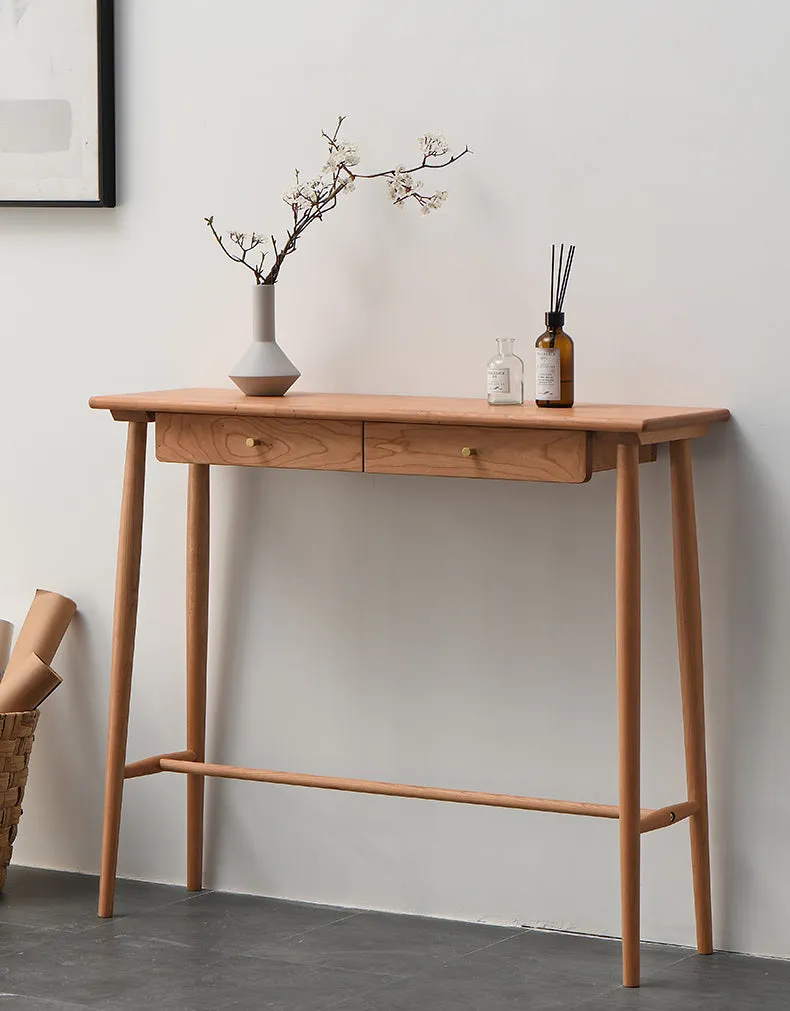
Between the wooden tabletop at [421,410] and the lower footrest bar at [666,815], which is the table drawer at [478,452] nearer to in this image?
the wooden tabletop at [421,410]

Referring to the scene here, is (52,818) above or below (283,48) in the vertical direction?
below

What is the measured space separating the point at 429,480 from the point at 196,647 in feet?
1.93

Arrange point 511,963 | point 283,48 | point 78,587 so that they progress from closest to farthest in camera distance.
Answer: point 511,963 < point 283,48 < point 78,587

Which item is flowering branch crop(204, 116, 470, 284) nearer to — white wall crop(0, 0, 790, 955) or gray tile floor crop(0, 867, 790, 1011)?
white wall crop(0, 0, 790, 955)

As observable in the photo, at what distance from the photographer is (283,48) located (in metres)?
3.12

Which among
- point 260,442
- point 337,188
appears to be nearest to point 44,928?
point 260,442

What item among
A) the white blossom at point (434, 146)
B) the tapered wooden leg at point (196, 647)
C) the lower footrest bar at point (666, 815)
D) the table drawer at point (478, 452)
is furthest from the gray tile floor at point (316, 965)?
the white blossom at point (434, 146)

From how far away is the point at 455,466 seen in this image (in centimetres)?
270

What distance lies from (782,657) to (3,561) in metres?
1.67

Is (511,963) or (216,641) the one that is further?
(216,641)

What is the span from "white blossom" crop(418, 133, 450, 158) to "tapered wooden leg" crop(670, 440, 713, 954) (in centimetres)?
71

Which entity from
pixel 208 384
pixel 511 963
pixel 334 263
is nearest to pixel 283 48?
pixel 334 263

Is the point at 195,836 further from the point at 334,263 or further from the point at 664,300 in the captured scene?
the point at 664,300

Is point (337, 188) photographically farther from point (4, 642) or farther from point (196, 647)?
point (4, 642)
